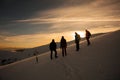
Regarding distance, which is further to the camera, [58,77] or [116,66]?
[58,77]

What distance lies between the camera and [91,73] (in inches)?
444

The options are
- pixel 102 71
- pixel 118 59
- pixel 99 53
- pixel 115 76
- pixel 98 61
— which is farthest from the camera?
pixel 99 53

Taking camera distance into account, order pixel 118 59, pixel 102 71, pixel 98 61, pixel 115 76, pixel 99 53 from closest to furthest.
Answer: pixel 115 76, pixel 102 71, pixel 118 59, pixel 98 61, pixel 99 53

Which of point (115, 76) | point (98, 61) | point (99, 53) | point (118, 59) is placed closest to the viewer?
point (115, 76)

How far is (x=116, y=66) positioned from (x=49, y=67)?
6.05 metres

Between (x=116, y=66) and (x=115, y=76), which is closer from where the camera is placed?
(x=115, y=76)

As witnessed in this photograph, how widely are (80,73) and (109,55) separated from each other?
10.2 ft

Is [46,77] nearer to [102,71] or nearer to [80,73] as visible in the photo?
[80,73]

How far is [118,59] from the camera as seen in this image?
12.0 meters

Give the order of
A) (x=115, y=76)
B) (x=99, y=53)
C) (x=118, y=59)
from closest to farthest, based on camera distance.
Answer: (x=115, y=76) → (x=118, y=59) → (x=99, y=53)

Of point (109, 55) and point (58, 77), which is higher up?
point (109, 55)

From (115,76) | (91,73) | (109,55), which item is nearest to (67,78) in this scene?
(91,73)

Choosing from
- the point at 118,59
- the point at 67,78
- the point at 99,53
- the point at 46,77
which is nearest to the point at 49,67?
the point at 46,77

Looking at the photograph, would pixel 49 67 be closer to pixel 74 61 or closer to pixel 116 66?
pixel 74 61
